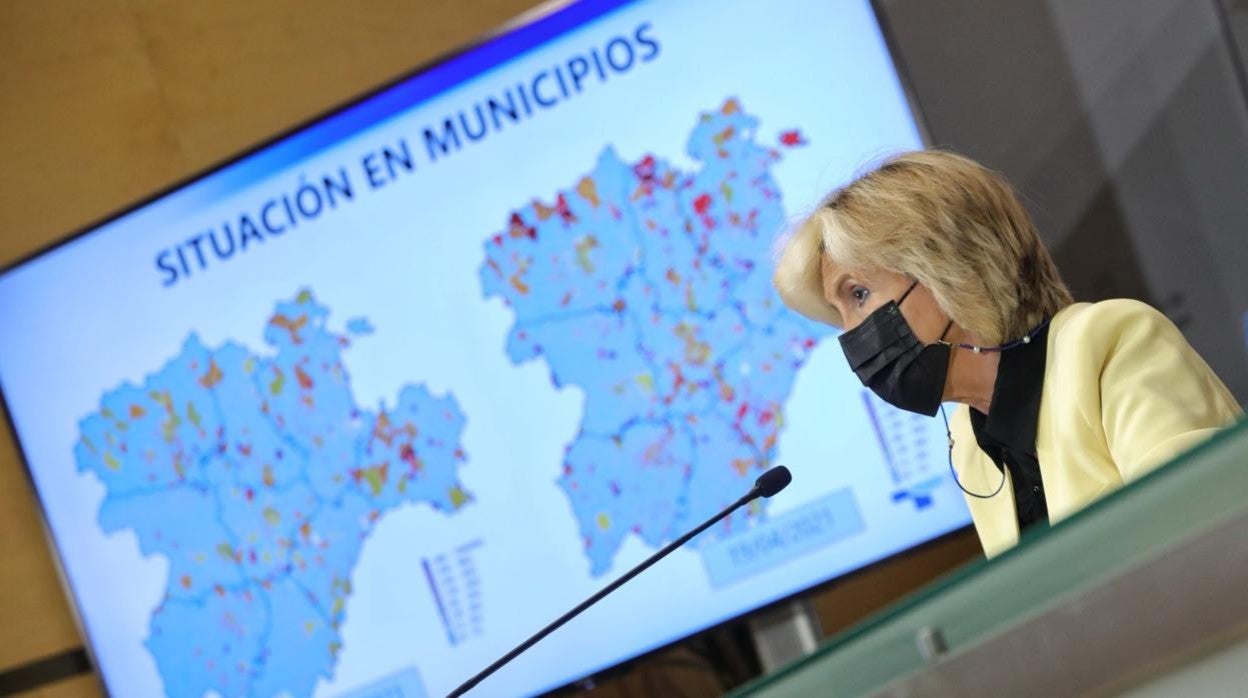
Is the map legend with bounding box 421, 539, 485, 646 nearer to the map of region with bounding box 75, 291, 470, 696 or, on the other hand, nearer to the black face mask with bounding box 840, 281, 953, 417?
the map of region with bounding box 75, 291, 470, 696

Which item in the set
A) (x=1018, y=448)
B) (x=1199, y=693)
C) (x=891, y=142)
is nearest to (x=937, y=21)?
(x=891, y=142)

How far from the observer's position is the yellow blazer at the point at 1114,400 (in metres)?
1.48

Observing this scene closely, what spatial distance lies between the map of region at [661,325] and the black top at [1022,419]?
89 cm

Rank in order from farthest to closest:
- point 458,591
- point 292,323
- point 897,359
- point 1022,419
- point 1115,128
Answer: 1. point 292,323
2. point 458,591
3. point 1115,128
4. point 897,359
5. point 1022,419

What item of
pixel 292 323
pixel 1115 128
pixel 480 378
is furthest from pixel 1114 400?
pixel 292 323

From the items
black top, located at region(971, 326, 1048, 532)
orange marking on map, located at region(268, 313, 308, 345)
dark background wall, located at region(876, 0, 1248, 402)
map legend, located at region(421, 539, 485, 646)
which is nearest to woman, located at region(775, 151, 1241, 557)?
black top, located at region(971, 326, 1048, 532)

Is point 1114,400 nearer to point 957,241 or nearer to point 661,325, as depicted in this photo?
point 957,241

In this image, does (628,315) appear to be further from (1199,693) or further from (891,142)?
(1199,693)

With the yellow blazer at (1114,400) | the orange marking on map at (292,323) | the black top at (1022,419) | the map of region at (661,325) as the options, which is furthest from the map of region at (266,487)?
the yellow blazer at (1114,400)

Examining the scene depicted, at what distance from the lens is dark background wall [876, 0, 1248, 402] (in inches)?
104

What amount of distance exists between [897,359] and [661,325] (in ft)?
3.02

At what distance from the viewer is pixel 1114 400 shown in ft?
5.06

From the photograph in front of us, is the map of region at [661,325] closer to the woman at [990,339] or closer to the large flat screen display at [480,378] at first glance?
the large flat screen display at [480,378]

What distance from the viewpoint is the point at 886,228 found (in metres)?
1.89
